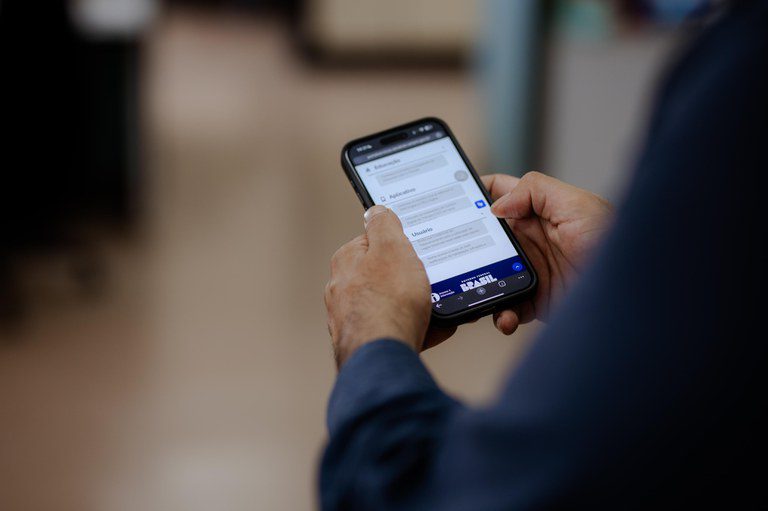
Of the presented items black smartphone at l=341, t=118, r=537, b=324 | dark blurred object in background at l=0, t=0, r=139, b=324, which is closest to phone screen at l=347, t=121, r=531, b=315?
black smartphone at l=341, t=118, r=537, b=324

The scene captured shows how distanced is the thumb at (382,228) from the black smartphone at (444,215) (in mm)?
121

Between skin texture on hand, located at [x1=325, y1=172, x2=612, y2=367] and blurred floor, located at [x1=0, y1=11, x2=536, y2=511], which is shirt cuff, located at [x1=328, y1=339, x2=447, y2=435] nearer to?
skin texture on hand, located at [x1=325, y1=172, x2=612, y2=367]

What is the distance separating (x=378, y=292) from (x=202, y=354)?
7.08ft

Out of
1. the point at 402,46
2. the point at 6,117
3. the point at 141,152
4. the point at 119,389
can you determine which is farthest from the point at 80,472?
the point at 402,46

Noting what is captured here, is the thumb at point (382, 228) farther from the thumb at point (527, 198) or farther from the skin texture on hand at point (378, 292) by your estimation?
the thumb at point (527, 198)

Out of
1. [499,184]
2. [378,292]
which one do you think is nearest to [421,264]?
[378,292]

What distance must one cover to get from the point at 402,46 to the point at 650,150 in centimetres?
694

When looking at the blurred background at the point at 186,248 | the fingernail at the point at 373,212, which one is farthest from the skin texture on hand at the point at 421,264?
the blurred background at the point at 186,248

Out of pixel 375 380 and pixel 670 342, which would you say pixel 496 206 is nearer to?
pixel 375 380

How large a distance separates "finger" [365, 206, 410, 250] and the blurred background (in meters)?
1.31

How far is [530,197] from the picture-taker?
112 centimetres

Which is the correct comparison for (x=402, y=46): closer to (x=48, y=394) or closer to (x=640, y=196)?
(x=48, y=394)

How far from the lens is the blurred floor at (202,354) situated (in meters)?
2.32

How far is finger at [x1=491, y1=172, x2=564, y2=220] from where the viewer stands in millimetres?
1087
